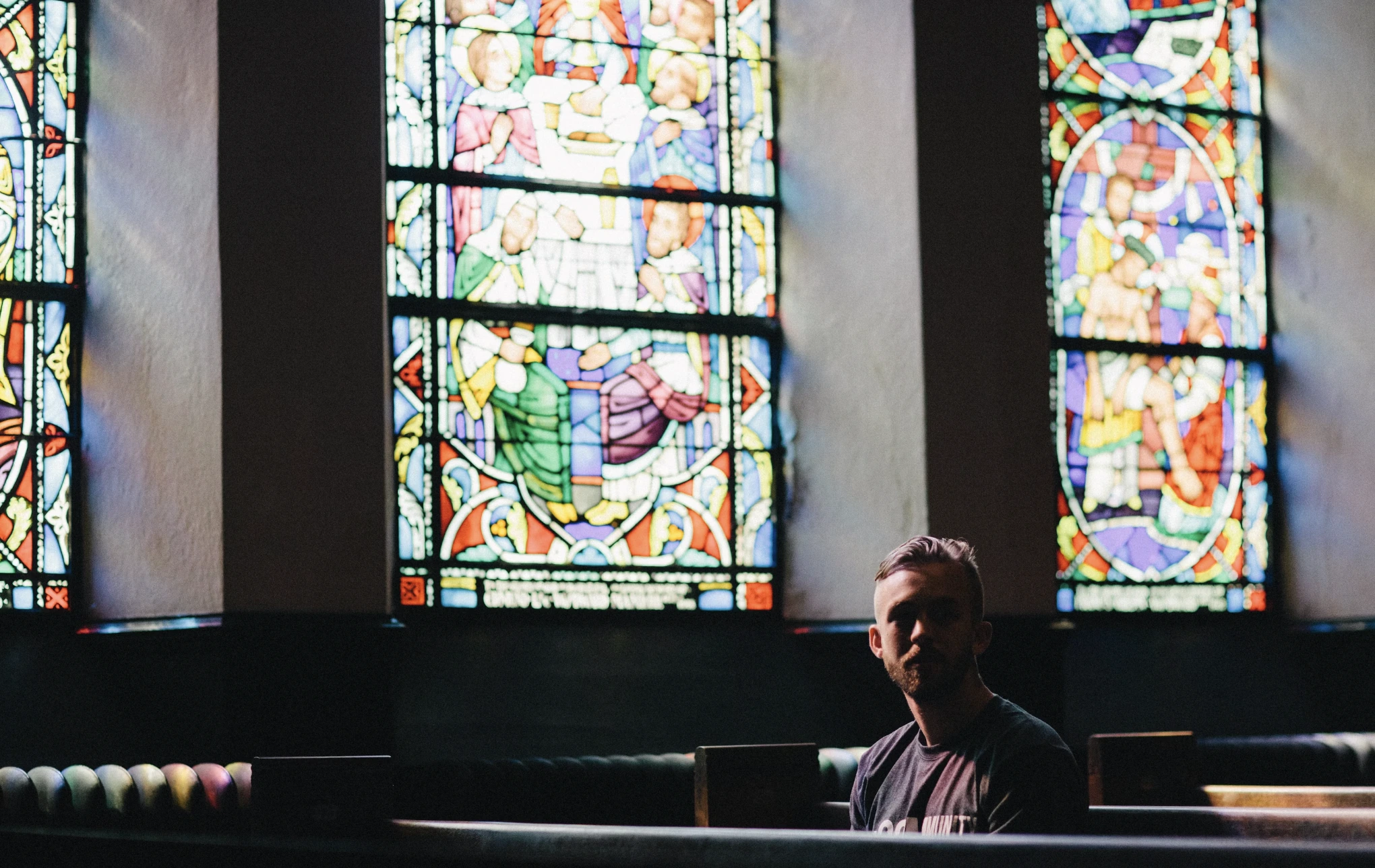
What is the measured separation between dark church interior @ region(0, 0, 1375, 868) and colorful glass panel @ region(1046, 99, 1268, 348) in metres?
0.02

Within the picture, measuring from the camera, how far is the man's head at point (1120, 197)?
5.95 metres

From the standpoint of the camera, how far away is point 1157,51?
20.2 feet

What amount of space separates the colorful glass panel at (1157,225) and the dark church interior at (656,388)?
0.02 metres

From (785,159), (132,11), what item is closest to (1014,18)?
(785,159)

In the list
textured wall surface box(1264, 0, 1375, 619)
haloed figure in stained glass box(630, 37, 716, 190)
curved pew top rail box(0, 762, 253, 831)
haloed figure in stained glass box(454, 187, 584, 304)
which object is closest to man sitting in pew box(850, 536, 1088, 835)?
curved pew top rail box(0, 762, 253, 831)

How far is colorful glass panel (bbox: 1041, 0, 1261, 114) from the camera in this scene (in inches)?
236

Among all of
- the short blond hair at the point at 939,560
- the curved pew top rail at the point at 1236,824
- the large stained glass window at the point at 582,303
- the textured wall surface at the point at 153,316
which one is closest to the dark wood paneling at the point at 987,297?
the large stained glass window at the point at 582,303

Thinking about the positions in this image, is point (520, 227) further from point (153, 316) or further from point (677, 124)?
point (153, 316)

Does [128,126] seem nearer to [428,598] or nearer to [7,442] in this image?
[7,442]

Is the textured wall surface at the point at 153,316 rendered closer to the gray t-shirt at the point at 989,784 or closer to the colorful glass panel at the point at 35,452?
the colorful glass panel at the point at 35,452

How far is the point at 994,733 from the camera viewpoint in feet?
8.41

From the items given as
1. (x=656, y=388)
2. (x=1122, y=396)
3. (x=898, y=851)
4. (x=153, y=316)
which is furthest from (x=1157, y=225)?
(x=898, y=851)

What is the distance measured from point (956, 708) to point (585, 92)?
3277mm

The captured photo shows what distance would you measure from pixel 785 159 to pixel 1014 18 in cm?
83
